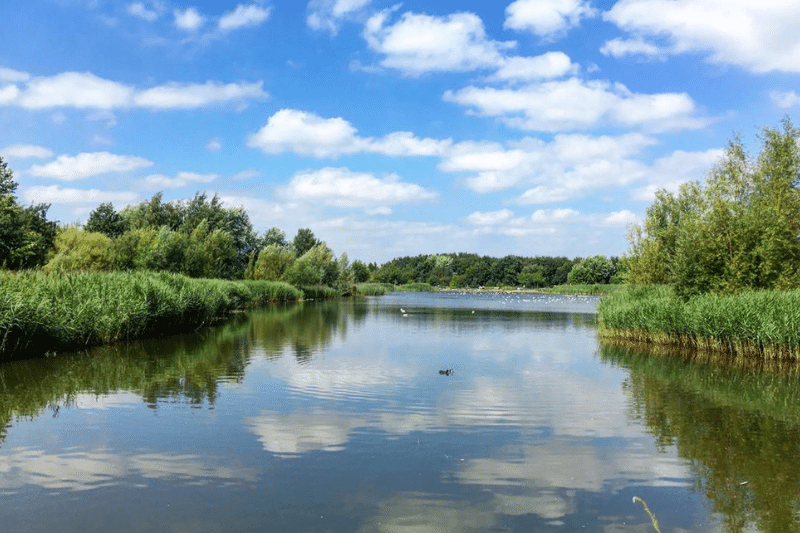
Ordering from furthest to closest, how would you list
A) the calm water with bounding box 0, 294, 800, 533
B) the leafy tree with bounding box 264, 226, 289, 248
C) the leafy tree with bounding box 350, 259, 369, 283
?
the leafy tree with bounding box 350, 259, 369, 283 < the leafy tree with bounding box 264, 226, 289, 248 < the calm water with bounding box 0, 294, 800, 533

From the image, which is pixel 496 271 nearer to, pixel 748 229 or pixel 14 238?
pixel 14 238

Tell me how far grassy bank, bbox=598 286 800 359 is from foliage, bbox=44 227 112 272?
3677 centimetres

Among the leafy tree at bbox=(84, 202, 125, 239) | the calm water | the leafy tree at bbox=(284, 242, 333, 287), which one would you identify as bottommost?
the calm water

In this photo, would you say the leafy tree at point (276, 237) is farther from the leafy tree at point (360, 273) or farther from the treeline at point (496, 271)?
the treeline at point (496, 271)

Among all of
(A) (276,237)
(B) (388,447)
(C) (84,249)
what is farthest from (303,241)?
(B) (388,447)

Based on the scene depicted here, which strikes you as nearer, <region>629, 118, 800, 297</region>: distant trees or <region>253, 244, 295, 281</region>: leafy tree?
<region>629, 118, 800, 297</region>: distant trees

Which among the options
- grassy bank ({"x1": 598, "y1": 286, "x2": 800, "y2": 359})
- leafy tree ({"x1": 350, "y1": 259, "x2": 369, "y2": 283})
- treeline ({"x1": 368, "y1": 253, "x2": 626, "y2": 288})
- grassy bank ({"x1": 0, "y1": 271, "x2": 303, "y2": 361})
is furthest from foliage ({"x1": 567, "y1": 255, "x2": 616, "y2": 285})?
grassy bank ({"x1": 0, "y1": 271, "x2": 303, "y2": 361})

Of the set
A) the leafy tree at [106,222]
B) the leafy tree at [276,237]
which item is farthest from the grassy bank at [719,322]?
the leafy tree at [276,237]

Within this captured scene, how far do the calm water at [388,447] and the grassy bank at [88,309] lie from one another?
0.90 metres

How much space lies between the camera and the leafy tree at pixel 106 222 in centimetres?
6550

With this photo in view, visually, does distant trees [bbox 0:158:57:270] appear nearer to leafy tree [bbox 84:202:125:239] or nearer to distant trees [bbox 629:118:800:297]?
leafy tree [bbox 84:202:125:239]

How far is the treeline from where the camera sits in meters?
135

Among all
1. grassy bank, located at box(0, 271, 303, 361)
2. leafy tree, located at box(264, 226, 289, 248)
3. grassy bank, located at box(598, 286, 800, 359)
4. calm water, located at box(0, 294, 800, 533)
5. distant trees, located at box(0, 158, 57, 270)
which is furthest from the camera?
leafy tree, located at box(264, 226, 289, 248)

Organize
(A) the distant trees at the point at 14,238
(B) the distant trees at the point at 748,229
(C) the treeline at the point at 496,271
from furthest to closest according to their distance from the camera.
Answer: (C) the treeline at the point at 496,271 < (A) the distant trees at the point at 14,238 < (B) the distant trees at the point at 748,229
